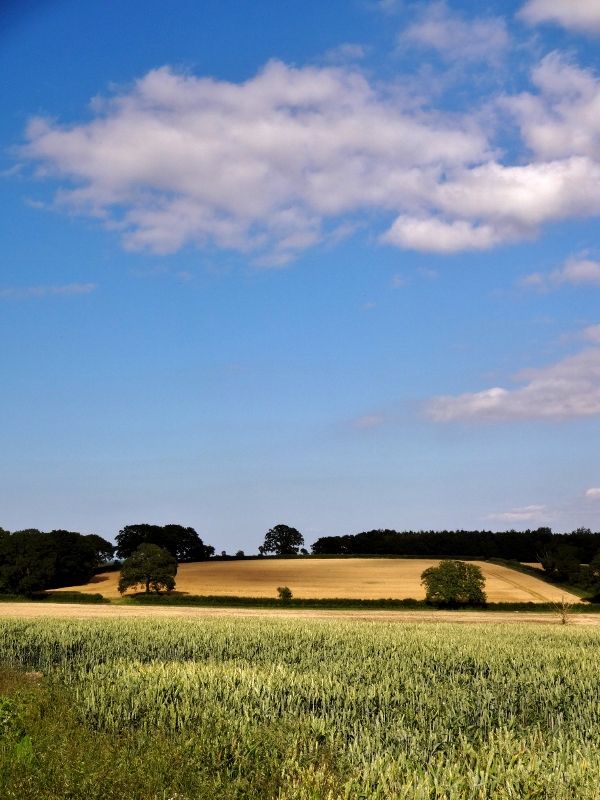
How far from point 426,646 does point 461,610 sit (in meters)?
53.1

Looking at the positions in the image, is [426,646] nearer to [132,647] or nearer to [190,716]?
[132,647]

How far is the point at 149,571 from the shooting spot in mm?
91188

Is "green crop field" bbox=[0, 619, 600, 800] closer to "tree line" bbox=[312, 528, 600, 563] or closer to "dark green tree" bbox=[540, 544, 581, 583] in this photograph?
"dark green tree" bbox=[540, 544, 581, 583]

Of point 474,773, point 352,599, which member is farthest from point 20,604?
point 474,773

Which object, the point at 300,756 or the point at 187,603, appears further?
the point at 187,603

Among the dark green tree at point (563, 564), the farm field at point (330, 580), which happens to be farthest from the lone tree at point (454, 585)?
the dark green tree at point (563, 564)

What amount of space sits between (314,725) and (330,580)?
90968 millimetres

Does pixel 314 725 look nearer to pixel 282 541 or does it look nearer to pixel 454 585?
pixel 454 585

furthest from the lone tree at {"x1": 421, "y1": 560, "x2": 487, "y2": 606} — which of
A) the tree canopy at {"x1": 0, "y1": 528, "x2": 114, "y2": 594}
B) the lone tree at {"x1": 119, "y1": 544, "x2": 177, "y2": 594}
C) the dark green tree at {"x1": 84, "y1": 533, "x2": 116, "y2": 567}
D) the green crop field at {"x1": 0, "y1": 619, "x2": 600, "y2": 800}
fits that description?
the dark green tree at {"x1": 84, "y1": 533, "x2": 116, "y2": 567}

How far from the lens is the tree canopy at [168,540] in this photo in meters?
128

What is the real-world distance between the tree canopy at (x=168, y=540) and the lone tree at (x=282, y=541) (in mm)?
15103

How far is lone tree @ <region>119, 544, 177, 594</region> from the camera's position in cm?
9119

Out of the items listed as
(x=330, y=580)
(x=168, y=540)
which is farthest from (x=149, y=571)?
(x=168, y=540)

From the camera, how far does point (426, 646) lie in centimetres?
Result: 2794
